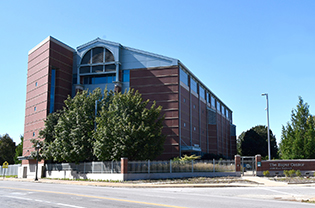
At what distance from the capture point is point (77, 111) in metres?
41.0

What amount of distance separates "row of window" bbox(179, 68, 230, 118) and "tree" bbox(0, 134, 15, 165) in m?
52.8

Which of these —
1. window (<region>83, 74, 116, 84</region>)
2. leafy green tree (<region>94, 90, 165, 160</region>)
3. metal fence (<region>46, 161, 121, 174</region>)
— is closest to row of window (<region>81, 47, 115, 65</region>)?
window (<region>83, 74, 116, 84</region>)

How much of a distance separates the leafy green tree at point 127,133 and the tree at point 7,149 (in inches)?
→ 2225

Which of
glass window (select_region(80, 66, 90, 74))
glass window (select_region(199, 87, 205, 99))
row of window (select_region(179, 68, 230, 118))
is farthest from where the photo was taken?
glass window (select_region(199, 87, 205, 99))

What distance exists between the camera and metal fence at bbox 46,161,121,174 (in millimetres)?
35594

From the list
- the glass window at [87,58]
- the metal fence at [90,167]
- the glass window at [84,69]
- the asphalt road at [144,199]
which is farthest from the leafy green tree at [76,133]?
the asphalt road at [144,199]

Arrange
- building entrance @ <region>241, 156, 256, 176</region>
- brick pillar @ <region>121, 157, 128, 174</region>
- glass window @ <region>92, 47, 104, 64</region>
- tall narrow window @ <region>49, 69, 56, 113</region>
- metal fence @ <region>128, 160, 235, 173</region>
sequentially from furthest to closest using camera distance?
glass window @ <region>92, 47, 104, 64</region>, tall narrow window @ <region>49, 69, 56, 113</region>, building entrance @ <region>241, 156, 256, 176</region>, metal fence @ <region>128, 160, 235, 173</region>, brick pillar @ <region>121, 157, 128, 174</region>

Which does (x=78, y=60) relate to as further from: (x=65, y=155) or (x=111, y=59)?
(x=65, y=155)

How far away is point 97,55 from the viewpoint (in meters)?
53.4

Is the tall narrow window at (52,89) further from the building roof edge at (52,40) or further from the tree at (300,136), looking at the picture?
the tree at (300,136)

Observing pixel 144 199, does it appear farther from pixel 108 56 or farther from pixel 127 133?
pixel 108 56

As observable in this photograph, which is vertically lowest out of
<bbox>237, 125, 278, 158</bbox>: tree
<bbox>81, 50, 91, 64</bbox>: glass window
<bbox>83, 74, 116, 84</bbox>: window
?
<bbox>237, 125, 278, 158</bbox>: tree

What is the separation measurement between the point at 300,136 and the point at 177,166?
18.5m

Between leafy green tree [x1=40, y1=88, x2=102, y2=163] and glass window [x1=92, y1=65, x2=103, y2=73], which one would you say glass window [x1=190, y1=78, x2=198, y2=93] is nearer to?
glass window [x1=92, y1=65, x2=103, y2=73]
